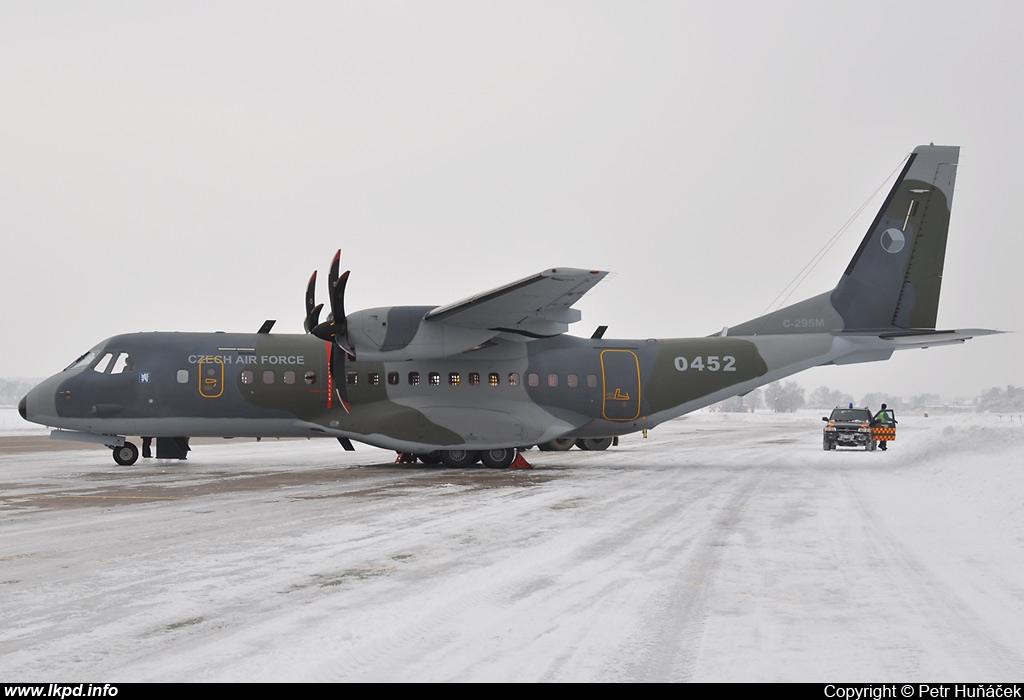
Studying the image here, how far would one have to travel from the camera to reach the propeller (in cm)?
1981

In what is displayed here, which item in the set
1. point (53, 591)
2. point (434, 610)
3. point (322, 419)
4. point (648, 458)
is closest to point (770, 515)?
point (434, 610)

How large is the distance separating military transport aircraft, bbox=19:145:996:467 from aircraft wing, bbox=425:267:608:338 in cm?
6

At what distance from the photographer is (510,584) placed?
7.54 m

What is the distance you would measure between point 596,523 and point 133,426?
1477 centimetres

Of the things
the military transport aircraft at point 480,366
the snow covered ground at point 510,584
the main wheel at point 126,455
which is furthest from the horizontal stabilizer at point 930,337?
the main wheel at point 126,455

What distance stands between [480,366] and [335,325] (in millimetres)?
4095

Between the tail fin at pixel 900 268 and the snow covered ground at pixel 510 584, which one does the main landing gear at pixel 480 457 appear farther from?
the tail fin at pixel 900 268

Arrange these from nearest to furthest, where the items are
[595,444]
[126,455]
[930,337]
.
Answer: [930,337]
[126,455]
[595,444]

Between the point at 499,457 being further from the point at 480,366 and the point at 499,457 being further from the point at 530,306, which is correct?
the point at 530,306

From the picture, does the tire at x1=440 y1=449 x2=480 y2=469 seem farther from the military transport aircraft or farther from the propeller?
the propeller

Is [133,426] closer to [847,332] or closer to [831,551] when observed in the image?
[831,551]

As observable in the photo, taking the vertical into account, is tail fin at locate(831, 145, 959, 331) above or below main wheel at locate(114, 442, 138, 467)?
above

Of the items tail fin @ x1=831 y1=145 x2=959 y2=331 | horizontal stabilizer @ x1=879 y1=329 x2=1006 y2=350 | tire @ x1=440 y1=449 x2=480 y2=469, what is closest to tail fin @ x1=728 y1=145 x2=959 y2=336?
tail fin @ x1=831 y1=145 x2=959 y2=331

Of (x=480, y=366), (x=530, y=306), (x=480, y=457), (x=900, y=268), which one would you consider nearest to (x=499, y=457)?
(x=480, y=457)
